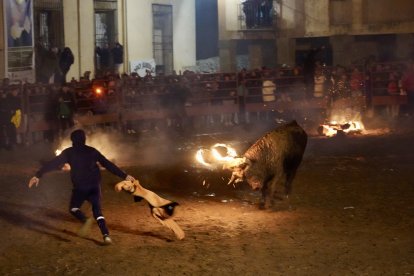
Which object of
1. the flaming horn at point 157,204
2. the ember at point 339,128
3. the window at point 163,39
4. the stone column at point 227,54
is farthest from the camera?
the stone column at point 227,54

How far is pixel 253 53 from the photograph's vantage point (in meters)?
33.1

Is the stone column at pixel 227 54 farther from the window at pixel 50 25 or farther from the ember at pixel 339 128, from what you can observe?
the ember at pixel 339 128

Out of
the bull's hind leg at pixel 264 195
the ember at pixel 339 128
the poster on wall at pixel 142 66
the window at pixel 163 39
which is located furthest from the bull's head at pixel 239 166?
the window at pixel 163 39

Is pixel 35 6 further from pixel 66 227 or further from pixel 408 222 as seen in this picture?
pixel 408 222

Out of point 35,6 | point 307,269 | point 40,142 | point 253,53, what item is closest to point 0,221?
point 307,269

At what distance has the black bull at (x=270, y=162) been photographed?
10.7 metres

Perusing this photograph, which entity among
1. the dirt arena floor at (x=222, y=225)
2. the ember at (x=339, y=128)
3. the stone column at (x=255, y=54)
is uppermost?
the stone column at (x=255, y=54)

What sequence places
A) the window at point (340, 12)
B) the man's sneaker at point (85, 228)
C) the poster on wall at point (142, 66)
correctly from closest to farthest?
the man's sneaker at point (85, 228) < the poster on wall at point (142, 66) < the window at point (340, 12)

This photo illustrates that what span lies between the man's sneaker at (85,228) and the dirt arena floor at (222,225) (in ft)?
0.27

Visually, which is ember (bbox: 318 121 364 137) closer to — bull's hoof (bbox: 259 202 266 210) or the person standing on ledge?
bull's hoof (bbox: 259 202 266 210)

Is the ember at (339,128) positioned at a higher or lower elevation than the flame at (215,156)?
lower

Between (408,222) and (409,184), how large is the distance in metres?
2.79

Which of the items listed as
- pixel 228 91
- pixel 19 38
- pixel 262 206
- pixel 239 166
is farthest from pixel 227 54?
pixel 239 166

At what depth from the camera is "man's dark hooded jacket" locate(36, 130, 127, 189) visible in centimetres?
881
